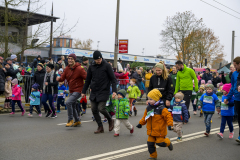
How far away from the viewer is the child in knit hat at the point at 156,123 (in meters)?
5.54

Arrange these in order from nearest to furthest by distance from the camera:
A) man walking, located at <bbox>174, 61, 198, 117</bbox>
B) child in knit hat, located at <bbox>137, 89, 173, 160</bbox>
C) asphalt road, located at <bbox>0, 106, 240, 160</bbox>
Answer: child in knit hat, located at <bbox>137, 89, 173, 160</bbox>, asphalt road, located at <bbox>0, 106, 240, 160</bbox>, man walking, located at <bbox>174, 61, 198, 117</bbox>

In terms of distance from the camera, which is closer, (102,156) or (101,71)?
(102,156)

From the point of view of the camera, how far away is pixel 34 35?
16688 millimetres

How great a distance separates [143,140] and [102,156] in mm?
1859

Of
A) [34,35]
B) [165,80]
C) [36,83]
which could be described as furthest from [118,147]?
[34,35]

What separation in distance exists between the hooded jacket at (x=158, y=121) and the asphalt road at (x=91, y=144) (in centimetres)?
59

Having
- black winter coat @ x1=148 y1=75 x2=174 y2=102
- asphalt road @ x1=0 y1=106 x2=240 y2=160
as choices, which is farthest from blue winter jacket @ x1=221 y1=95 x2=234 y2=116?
black winter coat @ x1=148 y1=75 x2=174 y2=102

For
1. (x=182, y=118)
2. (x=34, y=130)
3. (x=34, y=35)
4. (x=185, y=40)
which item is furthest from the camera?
(x=185, y=40)

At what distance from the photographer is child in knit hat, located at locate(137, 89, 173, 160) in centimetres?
554

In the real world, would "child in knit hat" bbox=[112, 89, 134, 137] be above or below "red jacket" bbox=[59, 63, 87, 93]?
below

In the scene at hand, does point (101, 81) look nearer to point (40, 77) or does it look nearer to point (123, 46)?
point (40, 77)

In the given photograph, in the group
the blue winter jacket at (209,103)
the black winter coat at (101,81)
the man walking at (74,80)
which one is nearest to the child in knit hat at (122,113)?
the black winter coat at (101,81)

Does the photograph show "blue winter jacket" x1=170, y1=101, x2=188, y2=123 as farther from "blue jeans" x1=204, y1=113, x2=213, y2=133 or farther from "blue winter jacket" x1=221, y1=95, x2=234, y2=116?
"blue winter jacket" x1=221, y1=95, x2=234, y2=116

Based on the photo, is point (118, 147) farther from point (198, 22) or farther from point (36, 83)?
point (198, 22)
